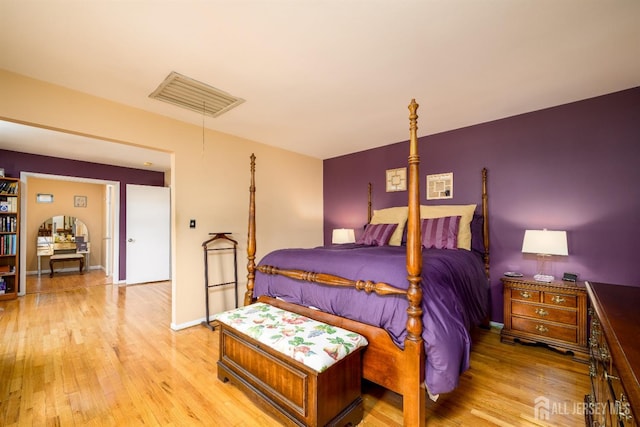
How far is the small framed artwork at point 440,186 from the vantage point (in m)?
3.50

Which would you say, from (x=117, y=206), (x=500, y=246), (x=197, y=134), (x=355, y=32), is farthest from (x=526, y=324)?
(x=117, y=206)

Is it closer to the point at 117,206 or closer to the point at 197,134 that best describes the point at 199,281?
the point at 197,134

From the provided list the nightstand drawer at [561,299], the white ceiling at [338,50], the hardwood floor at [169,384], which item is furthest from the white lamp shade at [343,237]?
the nightstand drawer at [561,299]

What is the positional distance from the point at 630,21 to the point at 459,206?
1913mm

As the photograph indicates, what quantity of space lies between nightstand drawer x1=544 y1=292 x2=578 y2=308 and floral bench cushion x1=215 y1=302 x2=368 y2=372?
1939mm

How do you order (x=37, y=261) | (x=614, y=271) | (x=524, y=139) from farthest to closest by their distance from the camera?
(x=37, y=261)
(x=524, y=139)
(x=614, y=271)

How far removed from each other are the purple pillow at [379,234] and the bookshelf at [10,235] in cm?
531

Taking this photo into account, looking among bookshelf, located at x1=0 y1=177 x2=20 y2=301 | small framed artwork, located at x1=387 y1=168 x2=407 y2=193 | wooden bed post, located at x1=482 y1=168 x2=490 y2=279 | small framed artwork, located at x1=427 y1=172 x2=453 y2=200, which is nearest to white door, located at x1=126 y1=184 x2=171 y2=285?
bookshelf, located at x1=0 y1=177 x2=20 y2=301

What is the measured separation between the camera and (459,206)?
127 inches

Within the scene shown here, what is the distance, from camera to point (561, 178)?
9.04 ft

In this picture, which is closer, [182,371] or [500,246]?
[182,371]

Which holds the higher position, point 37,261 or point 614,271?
point 614,271

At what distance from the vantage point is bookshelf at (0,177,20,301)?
4.19 metres

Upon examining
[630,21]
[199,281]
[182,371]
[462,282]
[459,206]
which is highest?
[630,21]
